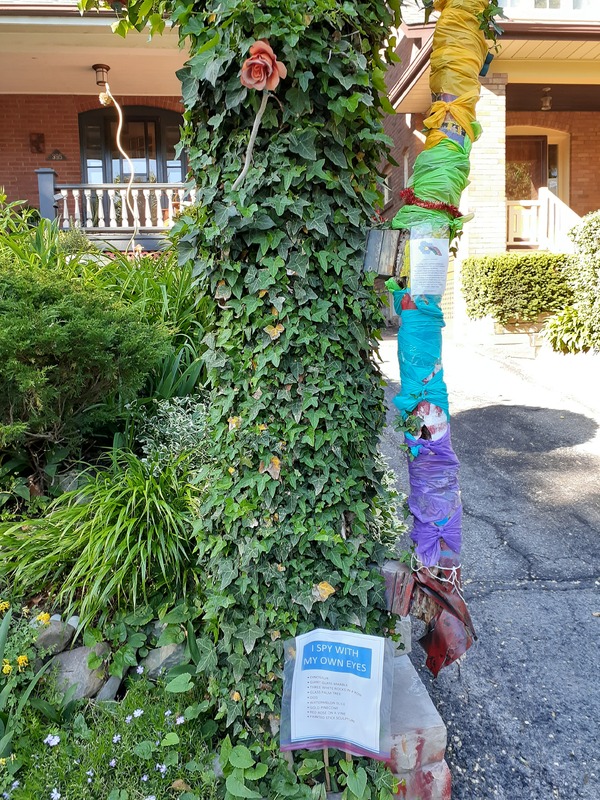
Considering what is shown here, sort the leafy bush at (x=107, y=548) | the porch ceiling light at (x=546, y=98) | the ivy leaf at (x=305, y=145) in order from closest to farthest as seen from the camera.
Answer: the ivy leaf at (x=305, y=145), the leafy bush at (x=107, y=548), the porch ceiling light at (x=546, y=98)

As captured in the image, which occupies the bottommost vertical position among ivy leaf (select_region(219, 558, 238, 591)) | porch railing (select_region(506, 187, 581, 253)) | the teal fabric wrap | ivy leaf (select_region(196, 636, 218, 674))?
ivy leaf (select_region(196, 636, 218, 674))

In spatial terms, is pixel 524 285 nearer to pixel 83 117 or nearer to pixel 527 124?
pixel 527 124

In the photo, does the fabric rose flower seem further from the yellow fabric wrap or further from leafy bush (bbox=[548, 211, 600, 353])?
leafy bush (bbox=[548, 211, 600, 353])

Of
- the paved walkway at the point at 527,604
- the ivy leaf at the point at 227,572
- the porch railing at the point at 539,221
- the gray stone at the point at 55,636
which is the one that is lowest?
the paved walkway at the point at 527,604

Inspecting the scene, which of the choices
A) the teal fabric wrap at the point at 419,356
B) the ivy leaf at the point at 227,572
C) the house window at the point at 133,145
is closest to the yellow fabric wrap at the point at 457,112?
the teal fabric wrap at the point at 419,356

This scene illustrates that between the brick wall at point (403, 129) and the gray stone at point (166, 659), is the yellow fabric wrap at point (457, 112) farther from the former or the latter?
the brick wall at point (403, 129)

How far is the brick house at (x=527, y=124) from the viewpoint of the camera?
964 centimetres

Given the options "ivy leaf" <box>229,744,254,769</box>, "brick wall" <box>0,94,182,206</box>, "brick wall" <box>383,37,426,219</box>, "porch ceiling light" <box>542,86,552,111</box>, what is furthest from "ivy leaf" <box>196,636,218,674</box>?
"porch ceiling light" <box>542,86,552,111</box>

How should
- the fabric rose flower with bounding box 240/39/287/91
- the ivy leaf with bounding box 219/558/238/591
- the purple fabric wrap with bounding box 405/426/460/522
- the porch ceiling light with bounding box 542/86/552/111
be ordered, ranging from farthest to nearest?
the porch ceiling light with bounding box 542/86/552/111 → the purple fabric wrap with bounding box 405/426/460/522 → the ivy leaf with bounding box 219/558/238/591 → the fabric rose flower with bounding box 240/39/287/91

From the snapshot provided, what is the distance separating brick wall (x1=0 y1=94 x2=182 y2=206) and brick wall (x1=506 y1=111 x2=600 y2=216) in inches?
294

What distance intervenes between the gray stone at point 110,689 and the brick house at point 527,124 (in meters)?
9.22

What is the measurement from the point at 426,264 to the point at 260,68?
73cm

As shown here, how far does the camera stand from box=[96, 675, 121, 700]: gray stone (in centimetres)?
221

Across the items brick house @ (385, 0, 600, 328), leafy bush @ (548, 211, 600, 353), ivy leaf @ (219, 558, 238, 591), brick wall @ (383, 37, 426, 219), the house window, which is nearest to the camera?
ivy leaf @ (219, 558, 238, 591)
